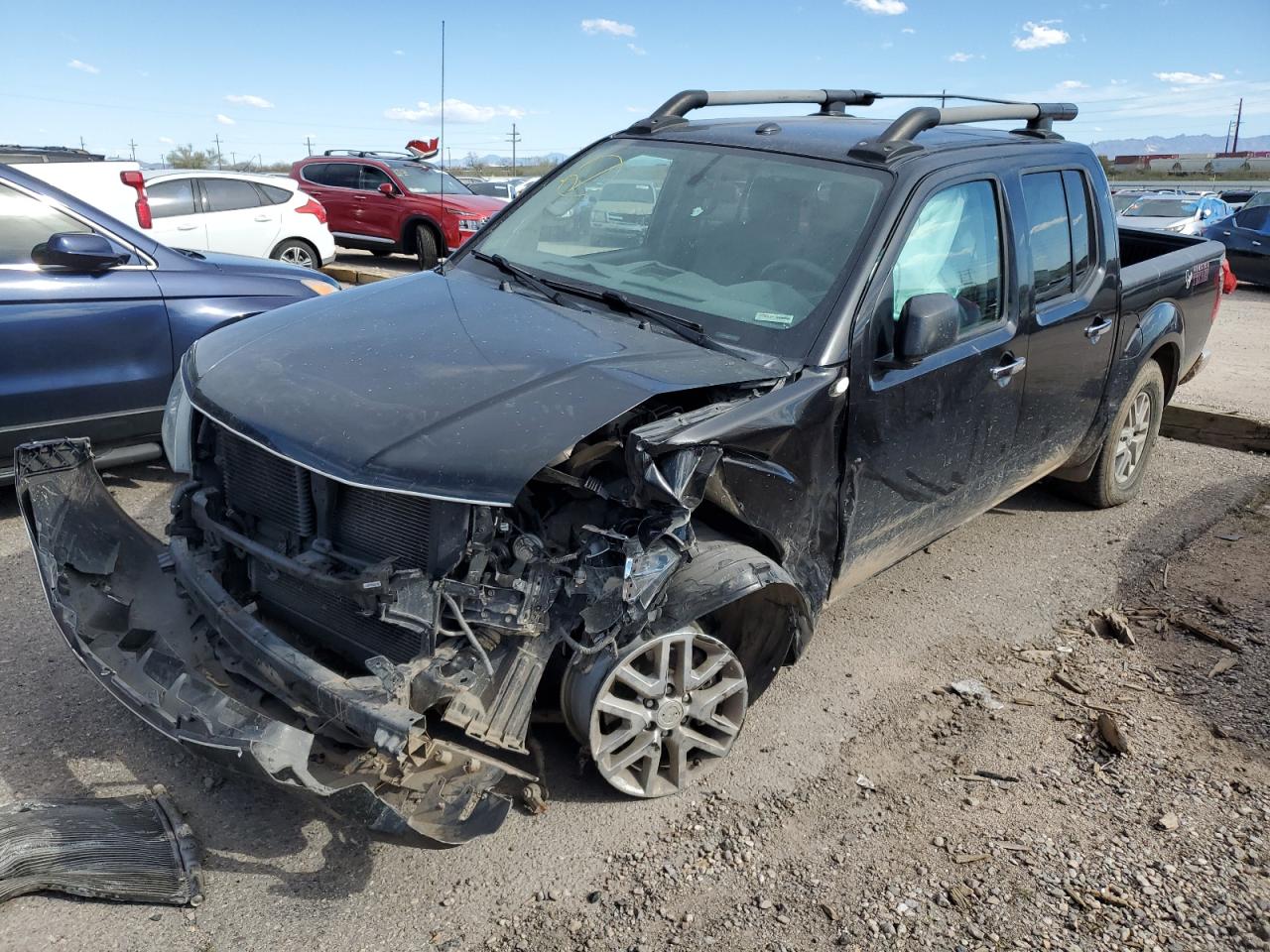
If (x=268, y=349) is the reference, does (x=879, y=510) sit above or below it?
below

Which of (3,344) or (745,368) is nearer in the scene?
(745,368)

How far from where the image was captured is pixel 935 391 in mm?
3678

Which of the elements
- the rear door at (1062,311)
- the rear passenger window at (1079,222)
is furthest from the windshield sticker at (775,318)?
the rear passenger window at (1079,222)

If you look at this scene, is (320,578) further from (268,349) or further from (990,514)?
(990,514)

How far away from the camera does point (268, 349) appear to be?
131 inches

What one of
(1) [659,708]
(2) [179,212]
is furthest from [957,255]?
(2) [179,212]

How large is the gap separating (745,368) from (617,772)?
4.32 feet

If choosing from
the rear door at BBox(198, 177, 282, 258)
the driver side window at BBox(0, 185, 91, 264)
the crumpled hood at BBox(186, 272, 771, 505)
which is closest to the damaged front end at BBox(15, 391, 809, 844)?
the crumpled hood at BBox(186, 272, 771, 505)

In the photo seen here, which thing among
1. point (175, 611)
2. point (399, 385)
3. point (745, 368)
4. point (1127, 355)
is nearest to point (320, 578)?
point (399, 385)

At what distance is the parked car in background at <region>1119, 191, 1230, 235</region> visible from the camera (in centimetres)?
2064

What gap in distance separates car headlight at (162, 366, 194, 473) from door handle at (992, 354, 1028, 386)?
296 cm

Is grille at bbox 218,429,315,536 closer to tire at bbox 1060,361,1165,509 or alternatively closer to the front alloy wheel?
the front alloy wheel

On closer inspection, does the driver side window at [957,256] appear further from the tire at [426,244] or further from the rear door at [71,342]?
the tire at [426,244]

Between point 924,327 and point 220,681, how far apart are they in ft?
8.14
